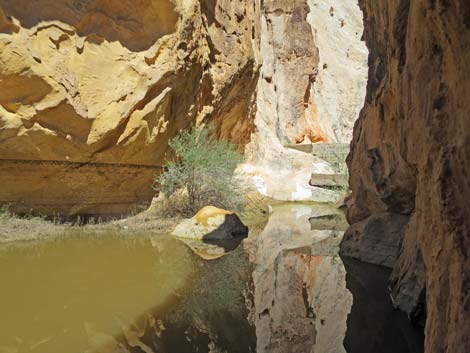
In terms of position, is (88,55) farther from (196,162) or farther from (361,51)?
(361,51)

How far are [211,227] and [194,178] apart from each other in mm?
2081

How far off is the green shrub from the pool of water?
8.77ft

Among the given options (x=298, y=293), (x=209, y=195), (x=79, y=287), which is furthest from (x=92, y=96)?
(x=298, y=293)

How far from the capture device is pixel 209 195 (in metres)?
10.5

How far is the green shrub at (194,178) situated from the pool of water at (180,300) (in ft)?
8.77

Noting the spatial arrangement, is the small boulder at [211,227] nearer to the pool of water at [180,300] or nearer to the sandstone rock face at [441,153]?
the pool of water at [180,300]

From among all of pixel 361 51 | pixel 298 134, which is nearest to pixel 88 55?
pixel 298 134

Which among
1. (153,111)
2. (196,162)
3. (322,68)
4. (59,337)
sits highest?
(322,68)

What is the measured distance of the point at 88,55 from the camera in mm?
9039

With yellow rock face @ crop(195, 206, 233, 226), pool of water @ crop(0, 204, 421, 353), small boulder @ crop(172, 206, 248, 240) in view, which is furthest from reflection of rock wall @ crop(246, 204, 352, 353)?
yellow rock face @ crop(195, 206, 233, 226)

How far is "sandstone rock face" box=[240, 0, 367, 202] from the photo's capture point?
52.6 ft

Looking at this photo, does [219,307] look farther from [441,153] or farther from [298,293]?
[441,153]

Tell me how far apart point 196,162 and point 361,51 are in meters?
26.3

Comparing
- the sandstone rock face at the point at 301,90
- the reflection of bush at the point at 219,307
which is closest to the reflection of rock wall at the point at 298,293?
the reflection of bush at the point at 219,307
